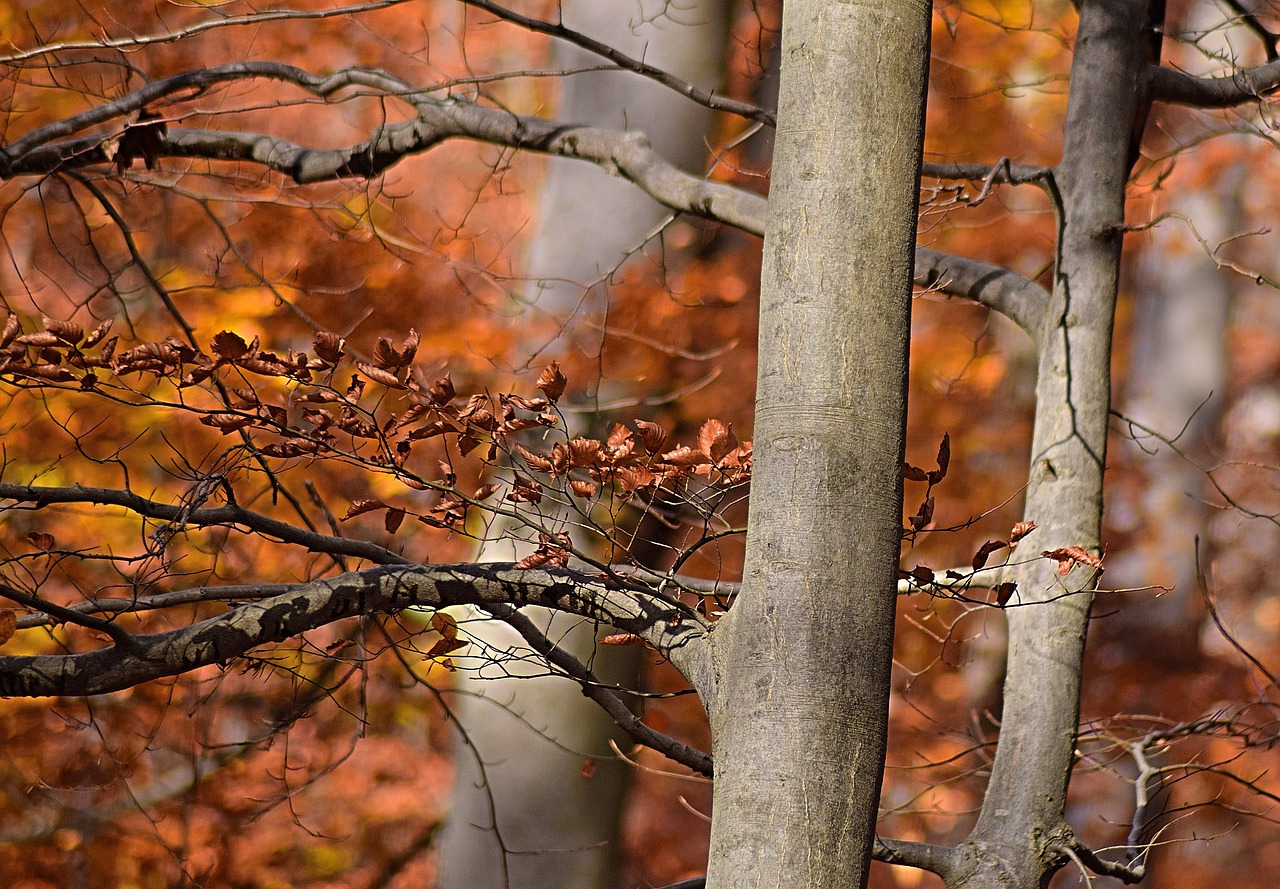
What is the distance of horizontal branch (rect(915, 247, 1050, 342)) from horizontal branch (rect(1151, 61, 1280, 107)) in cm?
58

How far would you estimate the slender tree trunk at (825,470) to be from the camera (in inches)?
63.4

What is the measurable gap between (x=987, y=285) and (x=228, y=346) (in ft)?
6.32

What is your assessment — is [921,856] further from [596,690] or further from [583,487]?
[583,487]

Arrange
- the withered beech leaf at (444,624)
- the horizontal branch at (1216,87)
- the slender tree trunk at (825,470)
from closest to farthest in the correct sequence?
the slender tree trunk at (825,470) → the withered beech leaf at (444,624) → the horizontal branch at (1216,87)

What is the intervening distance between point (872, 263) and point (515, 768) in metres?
3.38

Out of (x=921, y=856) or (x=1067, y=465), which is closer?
(x=921, y=856)

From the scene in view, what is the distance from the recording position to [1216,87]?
2943 mm

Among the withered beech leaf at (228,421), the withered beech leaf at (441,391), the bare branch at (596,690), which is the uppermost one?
the withered beech leaf at (441,391)

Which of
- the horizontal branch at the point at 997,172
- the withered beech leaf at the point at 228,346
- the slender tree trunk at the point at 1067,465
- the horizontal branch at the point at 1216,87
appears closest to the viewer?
the withered beech leaf at the point at 228,346

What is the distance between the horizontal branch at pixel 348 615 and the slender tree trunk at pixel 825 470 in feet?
0.60

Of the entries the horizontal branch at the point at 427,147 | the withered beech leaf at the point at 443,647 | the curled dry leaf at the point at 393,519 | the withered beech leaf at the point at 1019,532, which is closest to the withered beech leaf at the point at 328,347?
the curled dry leaf at the point at 393,519

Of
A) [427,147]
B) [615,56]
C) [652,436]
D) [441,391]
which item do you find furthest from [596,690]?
[427,147]

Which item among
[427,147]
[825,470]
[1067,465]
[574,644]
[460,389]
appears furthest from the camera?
[460,389]

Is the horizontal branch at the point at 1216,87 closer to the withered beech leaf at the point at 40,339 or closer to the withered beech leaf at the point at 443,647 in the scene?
the withered beech leaf at the point at 443,647
